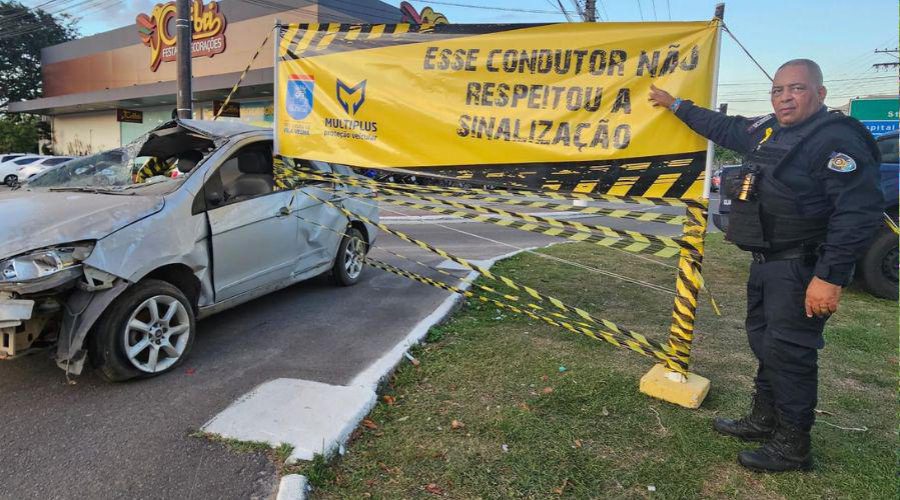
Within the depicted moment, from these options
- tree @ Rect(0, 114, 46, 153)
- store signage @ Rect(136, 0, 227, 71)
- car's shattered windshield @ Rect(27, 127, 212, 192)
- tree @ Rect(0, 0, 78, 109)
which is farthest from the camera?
tree @ Rect(0, 0, 78, 109)

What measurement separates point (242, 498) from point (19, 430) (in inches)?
61.3

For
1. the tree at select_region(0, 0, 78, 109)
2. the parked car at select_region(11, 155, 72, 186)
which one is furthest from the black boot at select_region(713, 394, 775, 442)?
the tree at select_region(0, 0, 78, 109)

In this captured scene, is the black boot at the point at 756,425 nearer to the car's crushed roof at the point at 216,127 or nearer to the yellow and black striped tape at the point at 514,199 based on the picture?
the yellow and black striped tape at the point at 514,199

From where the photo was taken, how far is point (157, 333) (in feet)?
12.2

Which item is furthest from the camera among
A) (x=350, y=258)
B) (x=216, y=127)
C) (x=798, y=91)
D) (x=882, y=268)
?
(x=882, y=268)

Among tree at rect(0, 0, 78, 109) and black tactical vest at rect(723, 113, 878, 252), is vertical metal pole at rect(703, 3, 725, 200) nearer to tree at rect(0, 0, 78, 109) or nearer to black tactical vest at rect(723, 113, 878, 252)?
black tactical vest at rect(723, 113, 878, 252)

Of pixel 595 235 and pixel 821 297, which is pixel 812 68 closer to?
pixel 821 297

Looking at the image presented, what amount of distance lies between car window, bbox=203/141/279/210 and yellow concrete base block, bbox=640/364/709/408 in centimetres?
339

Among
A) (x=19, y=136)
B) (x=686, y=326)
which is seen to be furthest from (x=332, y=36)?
(x=19, y=136)

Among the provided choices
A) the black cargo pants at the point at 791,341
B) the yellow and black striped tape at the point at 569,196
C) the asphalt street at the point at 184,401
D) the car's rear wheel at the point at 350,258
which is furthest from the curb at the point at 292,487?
the car's rear wheel at the point at 350,258

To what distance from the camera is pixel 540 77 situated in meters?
3.62

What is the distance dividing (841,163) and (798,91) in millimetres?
437

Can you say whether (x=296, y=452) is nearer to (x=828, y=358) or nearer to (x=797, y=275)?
(x=797, y=275)

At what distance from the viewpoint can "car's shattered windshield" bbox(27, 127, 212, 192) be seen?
14.7 feet
